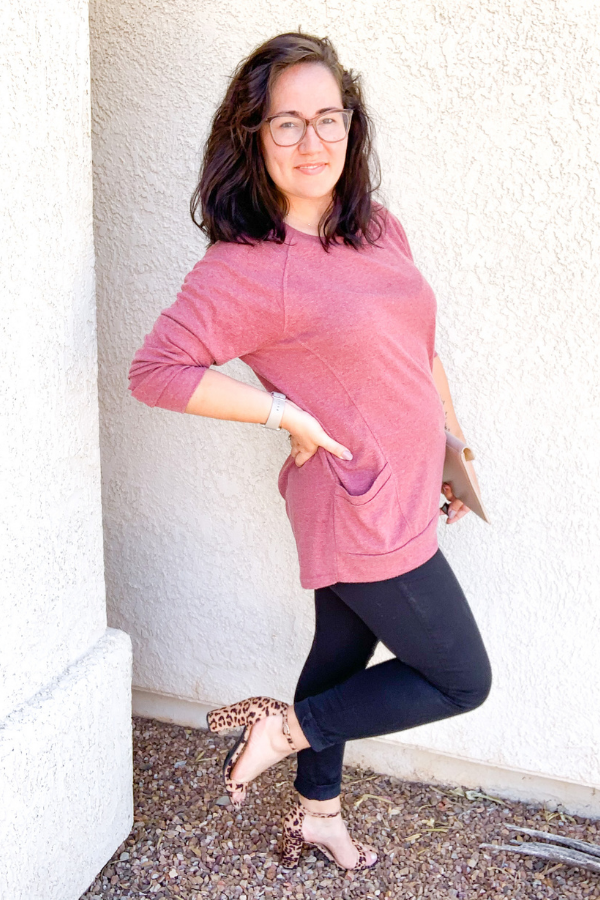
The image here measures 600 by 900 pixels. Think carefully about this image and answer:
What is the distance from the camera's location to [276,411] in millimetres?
1834

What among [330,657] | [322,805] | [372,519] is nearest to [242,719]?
[330,657]

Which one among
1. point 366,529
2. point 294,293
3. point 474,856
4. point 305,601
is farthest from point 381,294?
point 474,856

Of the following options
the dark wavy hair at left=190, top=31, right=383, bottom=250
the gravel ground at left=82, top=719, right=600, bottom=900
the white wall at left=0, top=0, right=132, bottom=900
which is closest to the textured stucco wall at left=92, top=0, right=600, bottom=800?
the gravel ground at left=82, top=719, right=600, bottom=900

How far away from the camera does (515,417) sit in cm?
245

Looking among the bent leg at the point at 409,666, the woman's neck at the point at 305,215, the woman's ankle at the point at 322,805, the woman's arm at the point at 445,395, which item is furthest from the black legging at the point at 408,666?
the woman's neck at the point at 305,215

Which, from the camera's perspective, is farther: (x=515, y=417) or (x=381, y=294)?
(x=515, y=417)

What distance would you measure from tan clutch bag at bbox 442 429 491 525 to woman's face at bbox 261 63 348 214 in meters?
0.73

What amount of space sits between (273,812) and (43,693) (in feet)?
3.35

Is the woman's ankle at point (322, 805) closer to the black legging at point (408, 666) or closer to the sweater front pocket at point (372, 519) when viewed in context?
the black legging at point (408, 666)

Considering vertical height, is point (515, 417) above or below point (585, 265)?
below

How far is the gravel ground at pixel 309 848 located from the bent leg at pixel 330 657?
353 mm

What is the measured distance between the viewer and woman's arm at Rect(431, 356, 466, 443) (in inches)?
87.9

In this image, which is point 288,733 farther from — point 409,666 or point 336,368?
point 336,368

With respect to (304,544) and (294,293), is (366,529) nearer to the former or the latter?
(304,544)
